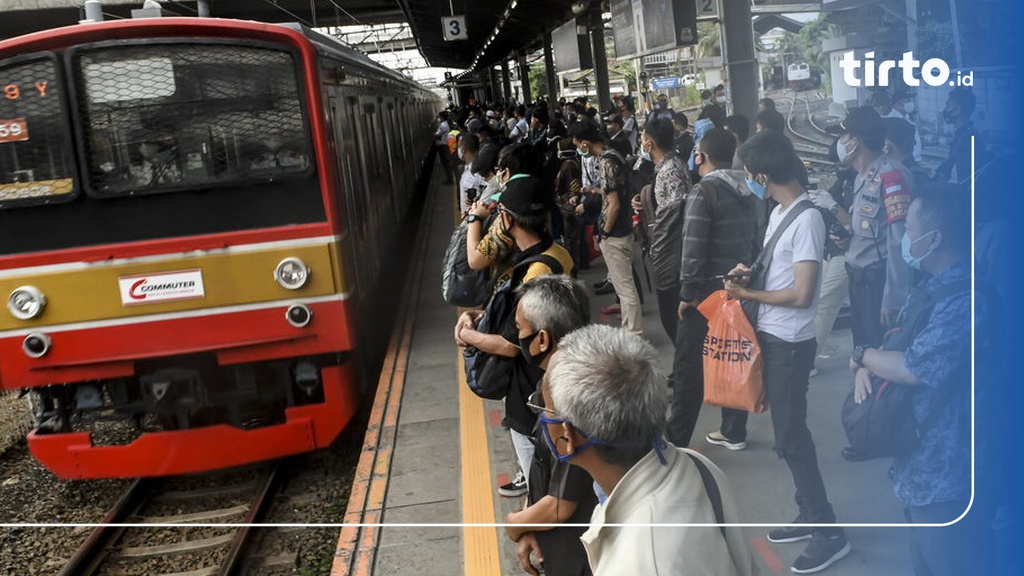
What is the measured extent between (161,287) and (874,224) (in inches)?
165

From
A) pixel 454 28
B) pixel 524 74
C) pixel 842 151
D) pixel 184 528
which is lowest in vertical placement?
pixel 184 528

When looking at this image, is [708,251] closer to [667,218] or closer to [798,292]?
[798,292]

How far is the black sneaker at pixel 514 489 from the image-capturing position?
4.75 m

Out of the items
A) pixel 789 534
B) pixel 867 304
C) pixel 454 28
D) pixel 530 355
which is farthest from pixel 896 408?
pixel 454 28

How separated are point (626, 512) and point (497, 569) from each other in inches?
95.0

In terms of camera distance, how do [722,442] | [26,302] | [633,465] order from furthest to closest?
[26,302] → [722,442] → [633,465]

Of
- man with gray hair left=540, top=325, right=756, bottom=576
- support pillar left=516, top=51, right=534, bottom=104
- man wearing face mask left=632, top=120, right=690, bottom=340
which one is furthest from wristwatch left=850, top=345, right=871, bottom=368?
support pillar left=516, top=51, right=534, bottom=104

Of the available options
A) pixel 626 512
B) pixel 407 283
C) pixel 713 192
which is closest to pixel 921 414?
pixel 626 512

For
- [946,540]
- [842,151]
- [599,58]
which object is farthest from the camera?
[599,58]

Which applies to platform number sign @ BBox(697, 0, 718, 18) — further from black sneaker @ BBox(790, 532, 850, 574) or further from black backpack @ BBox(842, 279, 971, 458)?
black backpack @ BBox(842, 279, 971, 458)

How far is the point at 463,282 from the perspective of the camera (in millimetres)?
4422

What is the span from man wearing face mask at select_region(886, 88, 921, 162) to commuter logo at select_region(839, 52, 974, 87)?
0.03 meters

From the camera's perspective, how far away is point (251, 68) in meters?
5.37

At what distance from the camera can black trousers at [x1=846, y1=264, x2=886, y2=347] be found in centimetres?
197
